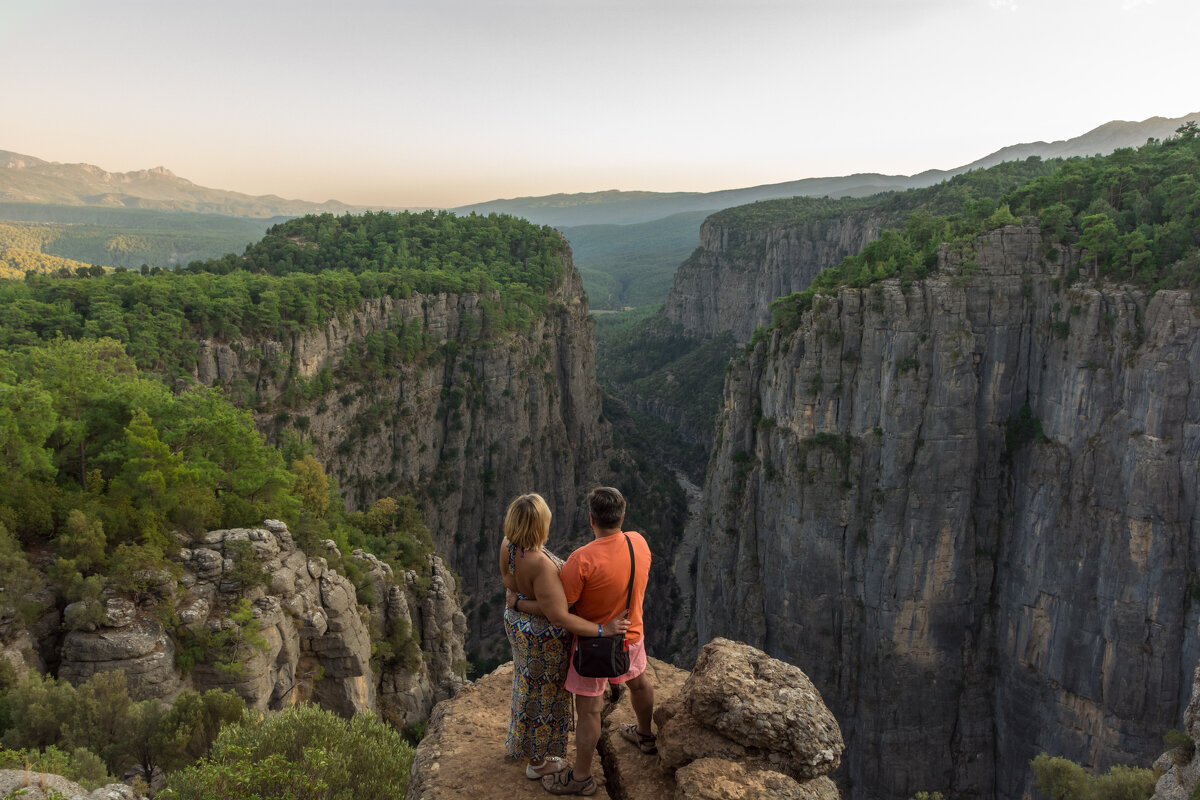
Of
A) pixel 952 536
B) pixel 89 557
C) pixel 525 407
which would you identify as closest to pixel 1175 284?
pixel 952 536

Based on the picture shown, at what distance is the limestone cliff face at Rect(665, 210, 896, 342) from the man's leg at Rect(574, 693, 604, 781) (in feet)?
299

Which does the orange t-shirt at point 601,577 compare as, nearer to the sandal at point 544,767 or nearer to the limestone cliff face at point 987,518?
the sandal at point 544,767

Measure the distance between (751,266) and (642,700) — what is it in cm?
12535

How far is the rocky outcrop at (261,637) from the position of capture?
16219mm

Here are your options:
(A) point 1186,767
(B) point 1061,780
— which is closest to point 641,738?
(A) point 1186,767

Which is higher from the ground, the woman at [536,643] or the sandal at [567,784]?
the woman at [536,643]

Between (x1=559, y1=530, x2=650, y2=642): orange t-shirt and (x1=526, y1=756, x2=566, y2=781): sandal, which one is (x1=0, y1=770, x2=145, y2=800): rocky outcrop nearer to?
(x1=526, y1=756, x2=566, y2=781): sandal

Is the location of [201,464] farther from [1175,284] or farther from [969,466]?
[1175,284]

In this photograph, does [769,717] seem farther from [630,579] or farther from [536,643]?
[536,643]

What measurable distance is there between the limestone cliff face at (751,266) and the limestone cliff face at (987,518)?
53.0 meters

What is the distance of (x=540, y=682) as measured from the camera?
27.2ft

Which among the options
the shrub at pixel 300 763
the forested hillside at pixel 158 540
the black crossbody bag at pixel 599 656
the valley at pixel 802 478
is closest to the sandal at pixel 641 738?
the black crossbody bag at pixel 599 656

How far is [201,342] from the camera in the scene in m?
42.6

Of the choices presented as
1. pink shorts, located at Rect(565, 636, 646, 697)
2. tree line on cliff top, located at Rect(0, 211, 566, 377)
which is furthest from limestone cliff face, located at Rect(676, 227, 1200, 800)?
pink shorts, located at Rect(565, 636, 646, 697)
